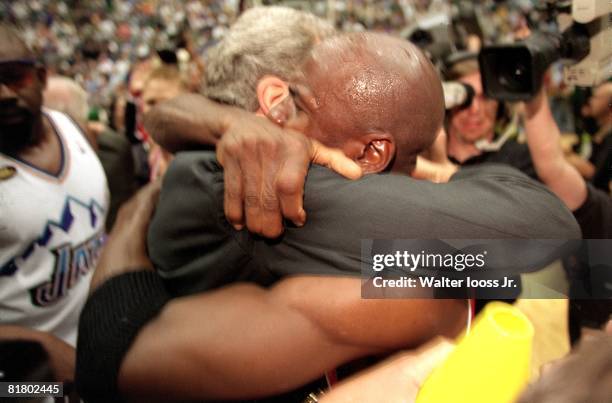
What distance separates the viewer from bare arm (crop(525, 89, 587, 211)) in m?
0.89

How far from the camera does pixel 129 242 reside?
0.60 metres

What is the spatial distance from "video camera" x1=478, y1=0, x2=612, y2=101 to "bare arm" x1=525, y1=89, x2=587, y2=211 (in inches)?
1.9

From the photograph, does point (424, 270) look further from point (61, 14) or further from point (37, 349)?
point (61, 14)

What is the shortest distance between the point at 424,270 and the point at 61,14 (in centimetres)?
158

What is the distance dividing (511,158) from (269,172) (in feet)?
3.24

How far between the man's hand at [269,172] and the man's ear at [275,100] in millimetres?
48

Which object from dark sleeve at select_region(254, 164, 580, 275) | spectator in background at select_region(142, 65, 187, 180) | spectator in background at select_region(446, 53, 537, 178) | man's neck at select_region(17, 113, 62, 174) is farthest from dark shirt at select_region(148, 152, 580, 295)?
spectator in background at select_region(142, 65, 187, 180)

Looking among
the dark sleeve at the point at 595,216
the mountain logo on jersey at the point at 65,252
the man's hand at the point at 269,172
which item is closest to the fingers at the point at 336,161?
the man's hand at the point at 269,172

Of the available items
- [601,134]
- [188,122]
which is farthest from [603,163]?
[188,122]

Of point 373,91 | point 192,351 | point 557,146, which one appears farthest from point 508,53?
point 192,351

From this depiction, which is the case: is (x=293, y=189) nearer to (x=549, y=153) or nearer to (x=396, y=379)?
(x=396, y=379)

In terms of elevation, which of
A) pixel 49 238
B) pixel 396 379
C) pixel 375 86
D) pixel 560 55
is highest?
pixel 375 86

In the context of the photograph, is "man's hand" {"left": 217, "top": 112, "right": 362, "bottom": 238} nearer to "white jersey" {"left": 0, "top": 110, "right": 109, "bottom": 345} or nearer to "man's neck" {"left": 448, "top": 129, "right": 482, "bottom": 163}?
"white jersey" {"left": 0, "top": 110, "right": 109, "bottom": 345}

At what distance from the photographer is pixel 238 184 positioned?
429mm
